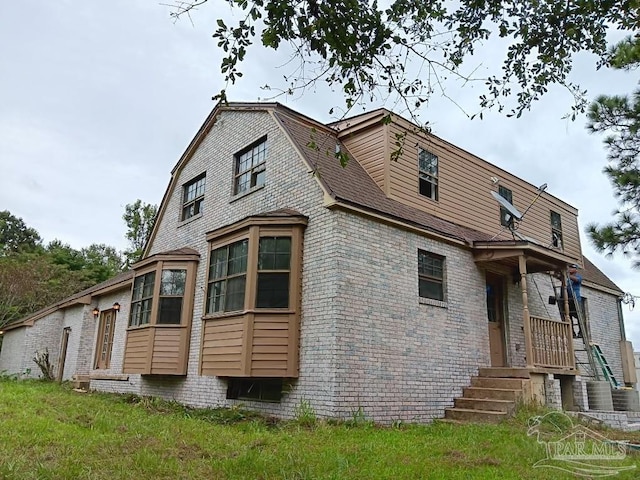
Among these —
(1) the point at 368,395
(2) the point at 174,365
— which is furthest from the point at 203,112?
(1) the point at 368,395

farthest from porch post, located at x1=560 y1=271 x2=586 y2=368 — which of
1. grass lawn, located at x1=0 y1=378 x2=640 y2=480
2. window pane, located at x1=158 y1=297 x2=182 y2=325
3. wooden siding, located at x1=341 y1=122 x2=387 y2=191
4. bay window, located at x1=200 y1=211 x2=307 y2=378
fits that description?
window pane, located at x1=158 y1=297 x2=182 y2=325

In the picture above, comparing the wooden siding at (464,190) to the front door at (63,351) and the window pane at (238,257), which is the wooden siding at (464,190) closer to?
the window pane at (238,257)

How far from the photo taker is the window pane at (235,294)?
937 cm

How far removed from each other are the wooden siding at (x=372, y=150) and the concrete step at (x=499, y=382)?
434 cm

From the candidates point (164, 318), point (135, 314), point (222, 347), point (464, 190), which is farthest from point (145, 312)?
point (464, 190)

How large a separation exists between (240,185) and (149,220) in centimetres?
2673

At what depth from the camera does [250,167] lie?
1148cm

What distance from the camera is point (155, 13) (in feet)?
15.0

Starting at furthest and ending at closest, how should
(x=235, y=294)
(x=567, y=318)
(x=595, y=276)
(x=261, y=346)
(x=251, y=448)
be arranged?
(x=595, y=276) → (x=567, y=318) → (x=235, y=294) → (x=261, y=346) → (x=251, y=448)

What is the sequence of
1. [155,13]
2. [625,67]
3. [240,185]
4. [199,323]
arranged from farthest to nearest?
[240,185] < [199,323] < [625,67] < [155,13]

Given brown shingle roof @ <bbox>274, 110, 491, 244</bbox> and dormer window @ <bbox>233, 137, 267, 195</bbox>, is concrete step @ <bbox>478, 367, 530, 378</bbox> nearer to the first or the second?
brown shingle roof @ <bbox>274, 110, 491, 244</bbox>

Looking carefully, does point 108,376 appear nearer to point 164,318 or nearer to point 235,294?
point 164,318

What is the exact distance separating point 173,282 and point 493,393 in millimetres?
7333

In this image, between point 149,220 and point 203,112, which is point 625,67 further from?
point 149,220
